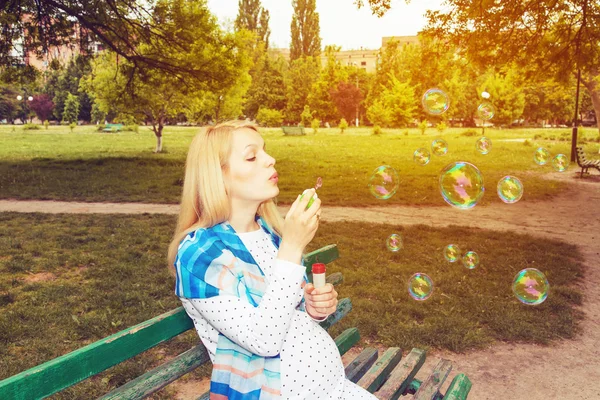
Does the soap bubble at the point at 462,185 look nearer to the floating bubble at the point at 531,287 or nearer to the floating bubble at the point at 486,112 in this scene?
the floating bubble at the point at 531,287

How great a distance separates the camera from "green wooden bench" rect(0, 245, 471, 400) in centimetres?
140

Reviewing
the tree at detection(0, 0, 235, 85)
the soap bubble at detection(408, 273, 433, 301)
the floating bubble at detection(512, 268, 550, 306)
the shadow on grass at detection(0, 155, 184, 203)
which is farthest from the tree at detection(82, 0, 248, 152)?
the floating bubble at detection(512, 268, 550, 306)

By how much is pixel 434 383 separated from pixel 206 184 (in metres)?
1.71

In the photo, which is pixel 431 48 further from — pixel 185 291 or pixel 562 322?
pixel 185 291

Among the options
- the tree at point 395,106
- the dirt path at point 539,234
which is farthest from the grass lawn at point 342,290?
the tree at point 395,106

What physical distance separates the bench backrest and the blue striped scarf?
19cm

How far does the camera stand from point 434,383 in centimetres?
277

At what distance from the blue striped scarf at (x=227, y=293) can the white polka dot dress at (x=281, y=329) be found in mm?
46

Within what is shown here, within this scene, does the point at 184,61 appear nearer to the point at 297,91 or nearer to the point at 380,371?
the point at 380,371

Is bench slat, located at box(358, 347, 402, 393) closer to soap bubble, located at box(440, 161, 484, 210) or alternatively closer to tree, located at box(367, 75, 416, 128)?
soap bubble, located at box(440, 161, 484, 210)

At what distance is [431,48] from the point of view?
512 inches

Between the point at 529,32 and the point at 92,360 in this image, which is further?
the point at 529,32

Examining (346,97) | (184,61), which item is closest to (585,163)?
(184,61)

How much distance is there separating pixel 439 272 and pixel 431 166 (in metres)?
11.6
